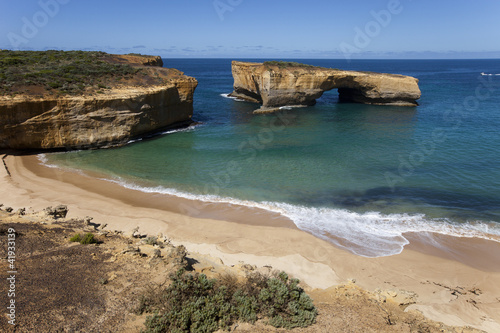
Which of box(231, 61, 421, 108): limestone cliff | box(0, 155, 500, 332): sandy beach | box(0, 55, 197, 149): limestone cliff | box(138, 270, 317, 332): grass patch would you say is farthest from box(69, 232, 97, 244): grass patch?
box(231, 61, 421, 108): limestone cliff

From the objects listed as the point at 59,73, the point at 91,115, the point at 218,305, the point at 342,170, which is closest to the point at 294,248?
the point at 218,305

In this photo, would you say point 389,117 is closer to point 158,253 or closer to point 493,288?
point 493,288

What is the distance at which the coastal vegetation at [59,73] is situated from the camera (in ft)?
80.6

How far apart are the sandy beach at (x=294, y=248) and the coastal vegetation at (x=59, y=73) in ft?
30.6

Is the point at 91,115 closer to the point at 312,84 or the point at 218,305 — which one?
the point at 218,305

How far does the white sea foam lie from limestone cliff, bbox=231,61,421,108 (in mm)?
30393

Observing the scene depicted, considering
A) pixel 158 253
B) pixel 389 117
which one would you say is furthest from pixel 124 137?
pixel 389 117

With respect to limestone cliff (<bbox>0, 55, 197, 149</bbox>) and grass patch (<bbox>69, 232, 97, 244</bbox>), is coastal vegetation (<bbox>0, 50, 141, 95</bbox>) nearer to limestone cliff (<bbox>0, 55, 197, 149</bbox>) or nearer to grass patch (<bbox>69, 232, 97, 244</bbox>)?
limestone cliff (<bbox>0, 55, 197, 149</bbox>)

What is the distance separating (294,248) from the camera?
42.5 ft

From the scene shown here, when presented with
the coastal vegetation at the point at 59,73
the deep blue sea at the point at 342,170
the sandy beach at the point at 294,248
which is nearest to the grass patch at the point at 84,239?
the sandy beach at the point at 294,248

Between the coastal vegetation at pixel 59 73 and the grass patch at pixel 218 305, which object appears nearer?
the grass patch at pixel 218 305

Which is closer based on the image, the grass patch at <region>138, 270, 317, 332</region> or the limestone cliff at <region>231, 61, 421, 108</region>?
the grass patch at <region>138, 270, 317, 332</region>

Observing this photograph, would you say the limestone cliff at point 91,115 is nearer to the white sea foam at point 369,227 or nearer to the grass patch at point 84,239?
the white sea foam at point 369,227

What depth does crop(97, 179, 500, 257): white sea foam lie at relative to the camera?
44.0 feet
